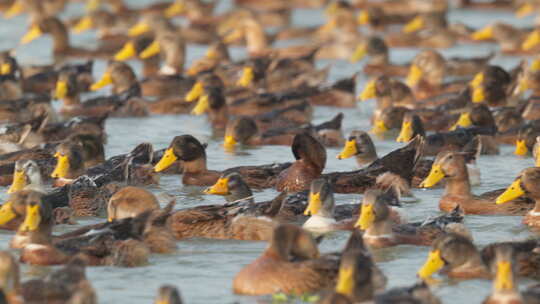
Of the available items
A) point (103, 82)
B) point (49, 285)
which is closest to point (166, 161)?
point (49, 285)

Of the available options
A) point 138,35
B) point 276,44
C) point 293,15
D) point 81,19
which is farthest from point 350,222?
point 293,15

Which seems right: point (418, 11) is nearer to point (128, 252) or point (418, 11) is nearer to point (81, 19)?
point (81, 19)

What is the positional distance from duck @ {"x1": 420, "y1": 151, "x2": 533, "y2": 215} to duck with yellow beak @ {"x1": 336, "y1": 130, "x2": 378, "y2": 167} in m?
1.78

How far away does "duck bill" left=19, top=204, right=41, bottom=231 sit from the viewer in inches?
459

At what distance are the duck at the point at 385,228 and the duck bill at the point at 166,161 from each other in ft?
11.7

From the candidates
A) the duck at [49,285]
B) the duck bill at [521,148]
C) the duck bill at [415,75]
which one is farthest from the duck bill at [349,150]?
the duck bill at [415,75]

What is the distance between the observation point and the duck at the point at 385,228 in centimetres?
1227

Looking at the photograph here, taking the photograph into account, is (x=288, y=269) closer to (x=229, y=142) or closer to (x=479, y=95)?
(x=229, y=142)

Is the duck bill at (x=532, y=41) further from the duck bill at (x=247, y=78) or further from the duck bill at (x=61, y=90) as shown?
the duck bill at (x=61, y=90)

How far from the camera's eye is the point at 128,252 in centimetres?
1165

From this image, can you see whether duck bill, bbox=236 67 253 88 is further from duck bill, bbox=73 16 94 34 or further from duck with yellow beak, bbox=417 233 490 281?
duck with yellow beak, bbox=417 233 490 281

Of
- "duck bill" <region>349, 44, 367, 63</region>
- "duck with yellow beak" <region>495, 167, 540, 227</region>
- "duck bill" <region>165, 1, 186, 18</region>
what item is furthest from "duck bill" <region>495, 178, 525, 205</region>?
"duck bill" <region>165, 1, 186, 18</region>

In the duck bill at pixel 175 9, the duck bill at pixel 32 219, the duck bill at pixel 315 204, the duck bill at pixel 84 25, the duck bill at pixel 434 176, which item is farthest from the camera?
the duck bill at pixel 175 9

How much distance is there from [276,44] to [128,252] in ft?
64.7
